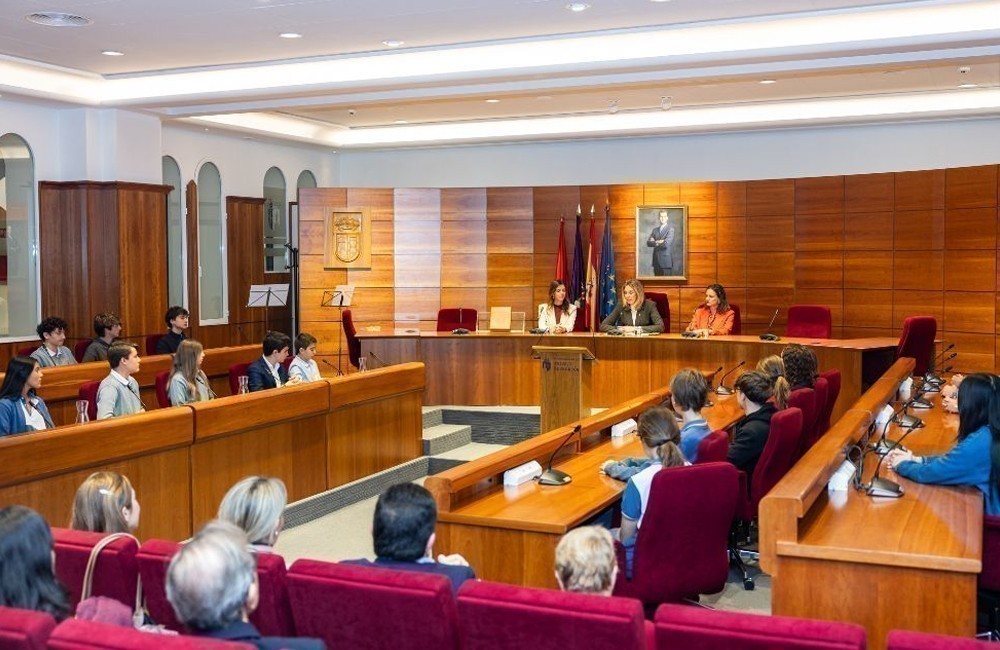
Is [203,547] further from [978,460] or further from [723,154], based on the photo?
[723,154]

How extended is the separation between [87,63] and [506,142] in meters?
6.01

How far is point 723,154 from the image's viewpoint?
1327cm

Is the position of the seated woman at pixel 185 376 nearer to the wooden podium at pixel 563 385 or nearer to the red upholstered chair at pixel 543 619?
the wooden podium at pixel 563 385

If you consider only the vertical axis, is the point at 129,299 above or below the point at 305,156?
below

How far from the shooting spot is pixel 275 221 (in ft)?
47.6

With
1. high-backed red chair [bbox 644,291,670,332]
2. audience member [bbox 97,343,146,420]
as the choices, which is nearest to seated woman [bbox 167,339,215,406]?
audience member [bbox 97,343,146,420]

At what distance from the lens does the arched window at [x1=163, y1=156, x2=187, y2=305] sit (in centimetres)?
1256

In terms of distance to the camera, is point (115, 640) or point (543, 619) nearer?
point (115, 640)

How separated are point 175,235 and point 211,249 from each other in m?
0.72

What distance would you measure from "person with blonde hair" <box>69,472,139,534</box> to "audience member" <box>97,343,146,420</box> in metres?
3.18

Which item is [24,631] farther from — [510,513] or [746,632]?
[510,513]

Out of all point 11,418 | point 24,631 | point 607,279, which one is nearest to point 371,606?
point 24,631

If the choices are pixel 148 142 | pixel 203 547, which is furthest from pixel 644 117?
pixel 203 547

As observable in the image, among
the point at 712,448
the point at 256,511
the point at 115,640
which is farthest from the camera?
the point at 712,448
